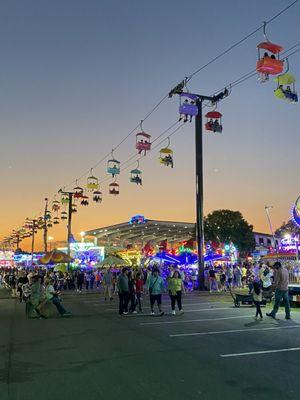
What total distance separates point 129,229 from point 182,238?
1691cm

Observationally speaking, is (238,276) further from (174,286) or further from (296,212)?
(174,286)

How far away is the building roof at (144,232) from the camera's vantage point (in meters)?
61.7

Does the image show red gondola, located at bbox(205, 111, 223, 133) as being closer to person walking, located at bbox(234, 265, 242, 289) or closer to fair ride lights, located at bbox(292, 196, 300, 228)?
fair ride lights, located at bbox(292, 196, 300, 228)

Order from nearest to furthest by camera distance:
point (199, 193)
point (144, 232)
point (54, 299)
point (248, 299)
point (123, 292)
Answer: point (54, 299)
point (123, 292)
point (248, 299)
point (199, 193)
point (144, 232)

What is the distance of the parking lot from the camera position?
597 cm

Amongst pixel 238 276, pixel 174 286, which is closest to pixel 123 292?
pixel 174 286

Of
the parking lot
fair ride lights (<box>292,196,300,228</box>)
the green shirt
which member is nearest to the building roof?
fair ride lights (<box>292,196,300,228</box>)

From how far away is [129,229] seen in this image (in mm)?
64875

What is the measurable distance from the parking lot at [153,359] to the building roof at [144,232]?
4387 centimetres

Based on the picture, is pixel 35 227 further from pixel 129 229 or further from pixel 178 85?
pixel 178 85

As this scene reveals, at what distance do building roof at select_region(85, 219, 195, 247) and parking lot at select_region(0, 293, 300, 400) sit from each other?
144ft

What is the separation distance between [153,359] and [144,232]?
62.0 m

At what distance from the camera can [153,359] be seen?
793 centimetres

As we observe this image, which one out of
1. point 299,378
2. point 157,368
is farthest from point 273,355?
point 157,368
